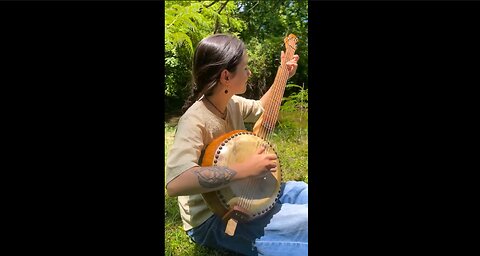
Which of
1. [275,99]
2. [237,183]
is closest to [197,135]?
[237,183]

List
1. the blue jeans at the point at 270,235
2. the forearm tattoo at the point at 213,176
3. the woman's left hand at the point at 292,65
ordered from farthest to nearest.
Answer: the woman's left hand at the point at 292,65
the blue jeans at the point at 270,235
the forearm tattoo at the point at 213,176

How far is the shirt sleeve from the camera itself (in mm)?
1142

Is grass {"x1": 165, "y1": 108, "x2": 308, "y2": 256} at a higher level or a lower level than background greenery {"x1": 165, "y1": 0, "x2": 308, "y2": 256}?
lower

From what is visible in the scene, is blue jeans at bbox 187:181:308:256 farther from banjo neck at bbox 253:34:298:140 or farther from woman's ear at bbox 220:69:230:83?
woman's ear at bbox 220:69:230:83

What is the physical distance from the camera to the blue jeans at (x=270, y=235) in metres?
1.27

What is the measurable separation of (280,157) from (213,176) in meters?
0.30

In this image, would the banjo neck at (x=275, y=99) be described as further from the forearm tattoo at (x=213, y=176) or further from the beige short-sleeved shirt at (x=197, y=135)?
the forearm tattoo at (x=213, y=176)

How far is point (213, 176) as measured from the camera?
1.14m

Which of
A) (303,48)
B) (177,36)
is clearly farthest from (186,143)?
(303,48)

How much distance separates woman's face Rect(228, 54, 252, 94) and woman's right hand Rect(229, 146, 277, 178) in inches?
6.9

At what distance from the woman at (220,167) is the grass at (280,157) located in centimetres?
4

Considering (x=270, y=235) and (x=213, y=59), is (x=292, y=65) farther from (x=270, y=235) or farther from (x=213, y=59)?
(x=270, y=235)

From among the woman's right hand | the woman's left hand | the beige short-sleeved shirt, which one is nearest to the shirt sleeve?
the beige short-sleeved shirt

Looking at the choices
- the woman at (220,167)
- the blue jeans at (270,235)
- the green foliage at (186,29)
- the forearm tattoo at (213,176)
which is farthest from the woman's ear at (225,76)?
the blue jeans at (270,235)
